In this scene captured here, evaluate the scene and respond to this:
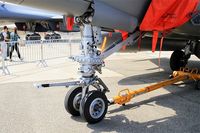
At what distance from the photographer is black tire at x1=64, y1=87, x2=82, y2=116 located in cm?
559

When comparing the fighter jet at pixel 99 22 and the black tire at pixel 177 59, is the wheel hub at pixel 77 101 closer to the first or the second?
the fighter jet at pixel 99 22

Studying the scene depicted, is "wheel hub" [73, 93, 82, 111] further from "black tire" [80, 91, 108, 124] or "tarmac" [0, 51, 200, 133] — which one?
"black tire" [80, 91, 108, 124]

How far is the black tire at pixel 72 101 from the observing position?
220 inches

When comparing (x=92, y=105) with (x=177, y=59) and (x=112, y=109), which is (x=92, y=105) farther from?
(x=177, y=59)

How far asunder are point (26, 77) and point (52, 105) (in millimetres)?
3918

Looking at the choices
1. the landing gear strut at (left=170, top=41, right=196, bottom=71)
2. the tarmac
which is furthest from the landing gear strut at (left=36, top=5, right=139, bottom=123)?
the landing gear strut at (left=170, top=41, right=196, bottom=71)

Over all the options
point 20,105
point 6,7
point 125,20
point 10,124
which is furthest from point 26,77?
point 6,7

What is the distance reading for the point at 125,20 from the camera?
544cm

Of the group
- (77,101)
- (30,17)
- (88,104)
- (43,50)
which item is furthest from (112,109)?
(30,17)

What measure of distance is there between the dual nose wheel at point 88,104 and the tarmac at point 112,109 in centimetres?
15

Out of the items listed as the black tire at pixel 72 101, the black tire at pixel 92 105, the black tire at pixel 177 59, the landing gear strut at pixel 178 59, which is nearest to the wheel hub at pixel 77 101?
the black tire at pixel 72 101

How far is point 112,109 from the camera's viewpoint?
6145 millimetres

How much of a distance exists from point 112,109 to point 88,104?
1.14 m

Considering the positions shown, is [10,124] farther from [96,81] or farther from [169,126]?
[169,126]
